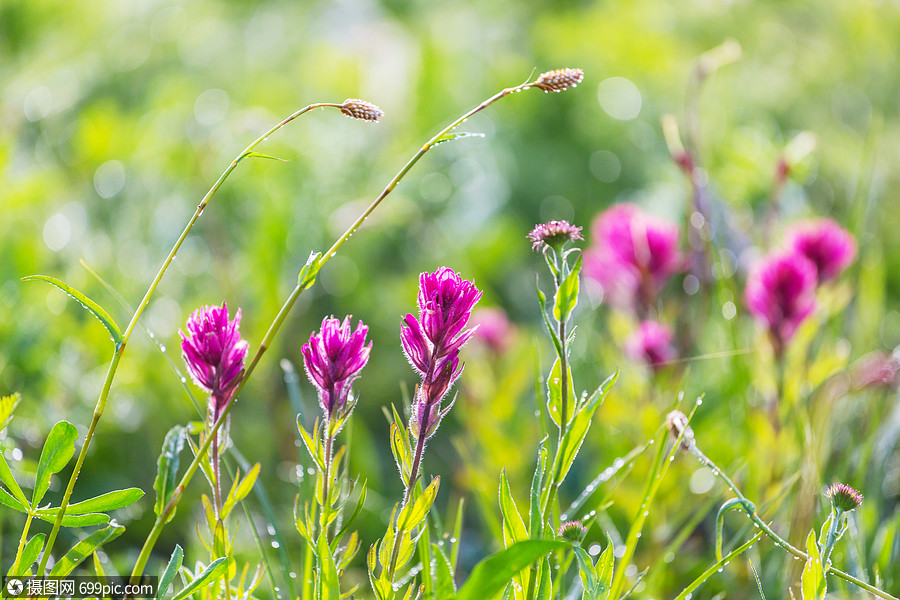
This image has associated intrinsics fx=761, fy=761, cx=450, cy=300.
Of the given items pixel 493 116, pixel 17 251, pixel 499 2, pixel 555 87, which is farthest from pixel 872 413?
pixel 499 2

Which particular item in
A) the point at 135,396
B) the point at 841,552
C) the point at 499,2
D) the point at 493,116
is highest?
the point at 499,2

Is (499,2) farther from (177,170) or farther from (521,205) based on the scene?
(177,170)

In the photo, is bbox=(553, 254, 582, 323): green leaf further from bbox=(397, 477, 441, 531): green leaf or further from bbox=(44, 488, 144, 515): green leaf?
bbox=(44, 488, 144, 515): green leaf

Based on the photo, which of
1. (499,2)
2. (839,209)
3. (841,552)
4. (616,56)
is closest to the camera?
(841,552)

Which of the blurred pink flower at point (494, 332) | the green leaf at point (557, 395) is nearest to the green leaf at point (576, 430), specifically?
the green leaf at point (557, 395)

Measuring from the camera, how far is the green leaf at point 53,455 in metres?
0.43

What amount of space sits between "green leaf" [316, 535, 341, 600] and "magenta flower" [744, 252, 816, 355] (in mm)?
506

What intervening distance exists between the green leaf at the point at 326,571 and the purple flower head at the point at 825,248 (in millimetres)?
584

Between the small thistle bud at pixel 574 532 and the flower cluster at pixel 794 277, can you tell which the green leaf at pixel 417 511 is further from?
the flower cluster at pixel 794 277

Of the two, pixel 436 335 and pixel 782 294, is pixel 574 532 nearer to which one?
pixel 436 335

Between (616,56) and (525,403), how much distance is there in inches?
38.2

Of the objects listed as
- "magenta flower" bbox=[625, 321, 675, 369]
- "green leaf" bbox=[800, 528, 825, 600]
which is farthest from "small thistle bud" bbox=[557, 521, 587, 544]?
"magenta flower" bbox=[625, 321, 675, 369]

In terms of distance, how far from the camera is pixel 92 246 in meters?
1.16

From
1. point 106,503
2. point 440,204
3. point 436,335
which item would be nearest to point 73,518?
point 106,503
